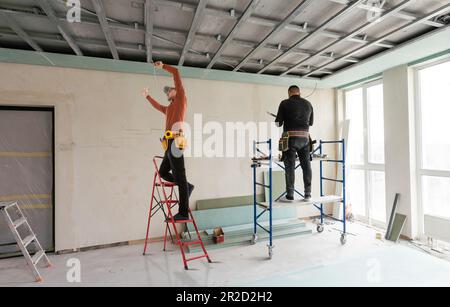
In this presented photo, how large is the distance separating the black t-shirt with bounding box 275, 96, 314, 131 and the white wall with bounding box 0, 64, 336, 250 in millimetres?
1426

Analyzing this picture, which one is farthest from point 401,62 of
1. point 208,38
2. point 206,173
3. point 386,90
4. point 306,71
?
point 206,173

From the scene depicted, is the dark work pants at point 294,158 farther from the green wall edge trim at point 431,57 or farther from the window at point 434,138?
the green wall edge trim at point 431,57

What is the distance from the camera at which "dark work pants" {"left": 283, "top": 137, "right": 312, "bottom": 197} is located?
11.0ft

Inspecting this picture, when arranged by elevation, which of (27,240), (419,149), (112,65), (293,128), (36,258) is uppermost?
(112,65)

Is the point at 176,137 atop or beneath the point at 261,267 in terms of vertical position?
atop

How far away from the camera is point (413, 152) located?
4.04m

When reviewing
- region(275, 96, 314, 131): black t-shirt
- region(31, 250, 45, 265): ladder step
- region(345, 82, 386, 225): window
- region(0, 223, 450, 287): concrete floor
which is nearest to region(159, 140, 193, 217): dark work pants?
region(0, 223, 450, 287): concrete floor

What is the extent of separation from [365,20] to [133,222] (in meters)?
4.25

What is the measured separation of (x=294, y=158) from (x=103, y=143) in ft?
9.48

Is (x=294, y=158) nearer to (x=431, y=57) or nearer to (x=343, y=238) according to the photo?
(x=343, y=238)

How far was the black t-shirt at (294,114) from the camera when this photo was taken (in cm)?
332

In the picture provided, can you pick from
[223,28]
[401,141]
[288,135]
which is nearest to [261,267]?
[288,135]

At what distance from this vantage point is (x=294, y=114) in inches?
130

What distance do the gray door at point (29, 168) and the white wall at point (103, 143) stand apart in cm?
17
